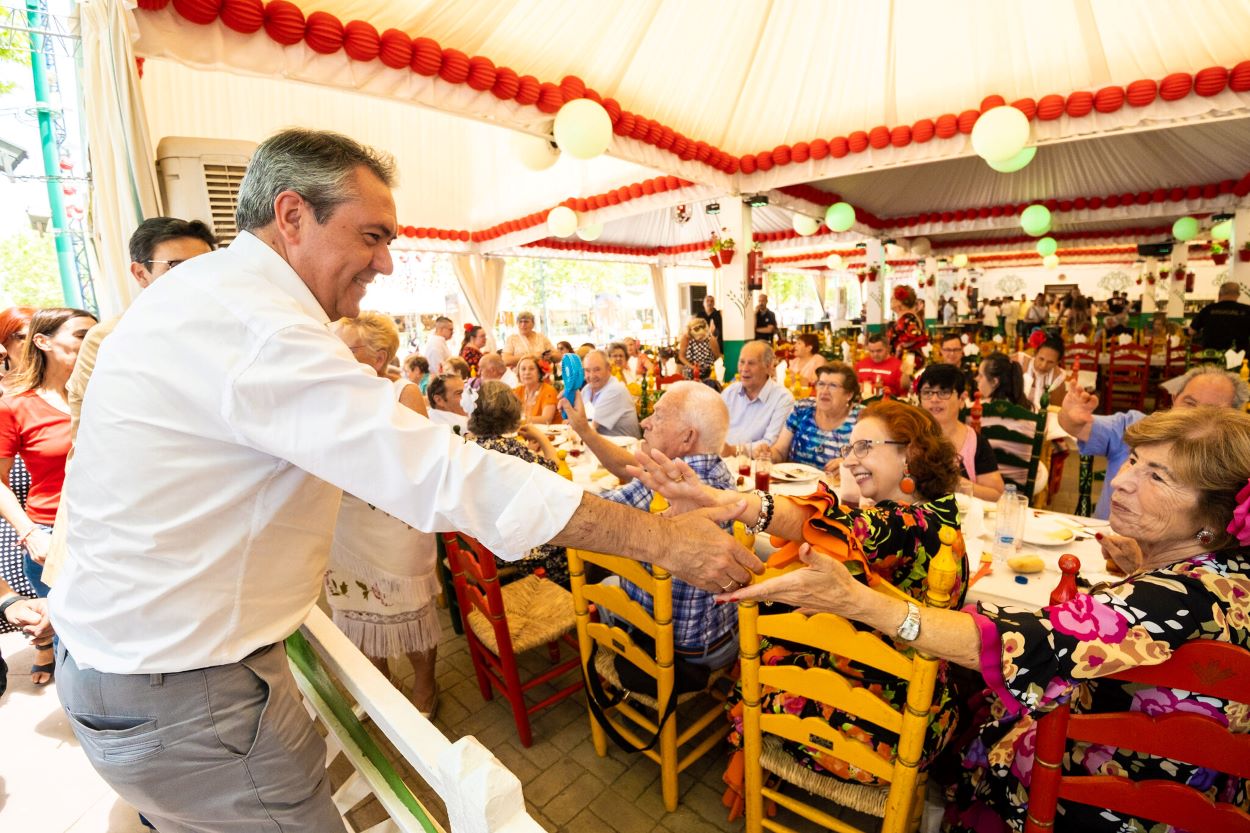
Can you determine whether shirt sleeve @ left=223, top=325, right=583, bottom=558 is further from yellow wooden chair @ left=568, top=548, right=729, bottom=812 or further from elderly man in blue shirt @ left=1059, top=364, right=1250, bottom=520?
elderly man in blue shirt @ left=1059, top=364, right=1250, bottom=520

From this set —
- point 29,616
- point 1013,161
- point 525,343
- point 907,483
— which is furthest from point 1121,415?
point 525,343

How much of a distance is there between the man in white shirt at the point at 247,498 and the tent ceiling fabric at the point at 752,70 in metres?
3.15

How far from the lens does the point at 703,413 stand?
242 centimetres

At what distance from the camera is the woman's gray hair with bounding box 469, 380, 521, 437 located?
2984 mm

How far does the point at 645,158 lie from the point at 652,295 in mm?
12676

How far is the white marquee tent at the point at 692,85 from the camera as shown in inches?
127

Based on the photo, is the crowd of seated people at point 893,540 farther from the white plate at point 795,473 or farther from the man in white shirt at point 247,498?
the man in white shirt at point 247,498

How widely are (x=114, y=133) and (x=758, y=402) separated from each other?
13.0ft

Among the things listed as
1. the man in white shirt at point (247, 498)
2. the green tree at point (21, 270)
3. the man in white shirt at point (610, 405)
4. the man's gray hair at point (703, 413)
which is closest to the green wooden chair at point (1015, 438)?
the man's gray hair at point (703, 413)

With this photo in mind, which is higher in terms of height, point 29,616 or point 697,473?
point 697,473

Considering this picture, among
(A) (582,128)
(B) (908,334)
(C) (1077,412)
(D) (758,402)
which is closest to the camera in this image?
(C) (1077,412)

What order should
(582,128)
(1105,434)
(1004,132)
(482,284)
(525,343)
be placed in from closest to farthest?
1. (1105,434)
2. (582,128)
3. (1004,132)
4. (525,343)
5. (482,284)

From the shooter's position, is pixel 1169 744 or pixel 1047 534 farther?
pixel 1047 534

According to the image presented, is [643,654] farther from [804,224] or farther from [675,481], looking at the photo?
[804,224]
